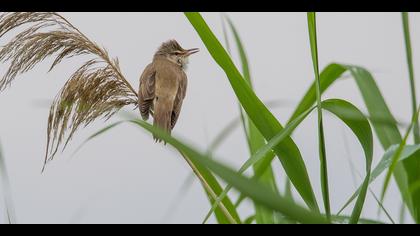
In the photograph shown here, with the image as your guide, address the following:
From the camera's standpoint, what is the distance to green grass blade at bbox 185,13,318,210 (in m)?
1.42

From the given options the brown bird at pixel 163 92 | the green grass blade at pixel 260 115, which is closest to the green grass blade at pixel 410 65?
the green grass blade at pixel 260 115

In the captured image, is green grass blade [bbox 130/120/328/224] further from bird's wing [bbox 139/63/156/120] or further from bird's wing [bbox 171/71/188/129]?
bird's wing [bbox 171/71/188/129]

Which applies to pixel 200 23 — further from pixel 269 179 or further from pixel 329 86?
pixel 269 179

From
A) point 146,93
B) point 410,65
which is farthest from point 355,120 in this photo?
point 146,93

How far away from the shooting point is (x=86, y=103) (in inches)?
61.9

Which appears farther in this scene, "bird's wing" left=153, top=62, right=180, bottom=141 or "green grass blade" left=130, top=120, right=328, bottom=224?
"bird's wing" left=153, top=62, right=180, bottom=141

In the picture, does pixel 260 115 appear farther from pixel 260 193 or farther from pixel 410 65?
pixel 260 193

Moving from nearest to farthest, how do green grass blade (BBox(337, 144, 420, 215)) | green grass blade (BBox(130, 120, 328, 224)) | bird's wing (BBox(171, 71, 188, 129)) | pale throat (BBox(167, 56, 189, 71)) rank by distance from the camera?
green grass blade (BBox(130, 120, 328, 224)), green grass blade (BBox(337, 144, 420, 215)), bird's wing (BBox(171, 71, 188, 129)), pale throat (BBox(167, 56, 189, 71))

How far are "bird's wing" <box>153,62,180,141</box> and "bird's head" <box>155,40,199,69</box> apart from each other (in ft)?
0.78

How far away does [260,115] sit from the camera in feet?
4.84

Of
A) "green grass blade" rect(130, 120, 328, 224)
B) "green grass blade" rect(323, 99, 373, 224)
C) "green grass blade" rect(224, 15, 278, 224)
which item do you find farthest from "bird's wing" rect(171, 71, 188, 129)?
"green grass blade" rect(130, 120, 328, 224)

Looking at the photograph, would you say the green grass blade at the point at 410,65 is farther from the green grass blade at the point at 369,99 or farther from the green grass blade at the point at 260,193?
the green grass blade at the point at 260,193

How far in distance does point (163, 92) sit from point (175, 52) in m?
0.54
